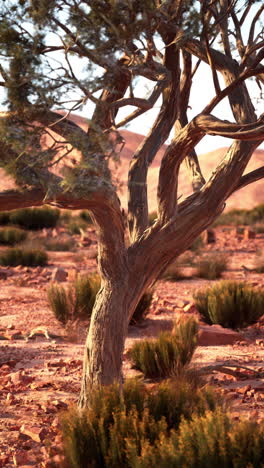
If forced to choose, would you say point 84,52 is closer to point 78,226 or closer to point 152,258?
point 152,258

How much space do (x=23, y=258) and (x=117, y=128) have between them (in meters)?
14.3

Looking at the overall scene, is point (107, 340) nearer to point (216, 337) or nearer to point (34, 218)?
point (216, 337)

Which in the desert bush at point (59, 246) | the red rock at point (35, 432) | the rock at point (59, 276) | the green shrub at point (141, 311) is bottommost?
the red rock at point (35, 432)

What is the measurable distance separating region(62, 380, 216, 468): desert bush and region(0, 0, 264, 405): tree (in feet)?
3.58

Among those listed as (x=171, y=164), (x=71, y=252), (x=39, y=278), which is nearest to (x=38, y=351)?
(x=171, y=164)

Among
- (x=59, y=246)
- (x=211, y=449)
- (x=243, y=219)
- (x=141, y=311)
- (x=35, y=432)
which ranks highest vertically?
(x=243, y=219)

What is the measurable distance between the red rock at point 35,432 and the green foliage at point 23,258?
13.5 meters

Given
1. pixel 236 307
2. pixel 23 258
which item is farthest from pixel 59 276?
pixel 236 307

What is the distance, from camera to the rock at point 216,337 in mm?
10695

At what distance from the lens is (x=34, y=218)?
2914 cm

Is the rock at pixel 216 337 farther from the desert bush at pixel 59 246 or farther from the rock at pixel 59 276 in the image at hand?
the desert bush at pixel 59 246

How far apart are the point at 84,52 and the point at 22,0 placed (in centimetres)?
77

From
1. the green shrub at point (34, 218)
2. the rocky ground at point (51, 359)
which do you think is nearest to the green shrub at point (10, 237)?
the green shrub at point (34, 218)

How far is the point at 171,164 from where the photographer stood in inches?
257
